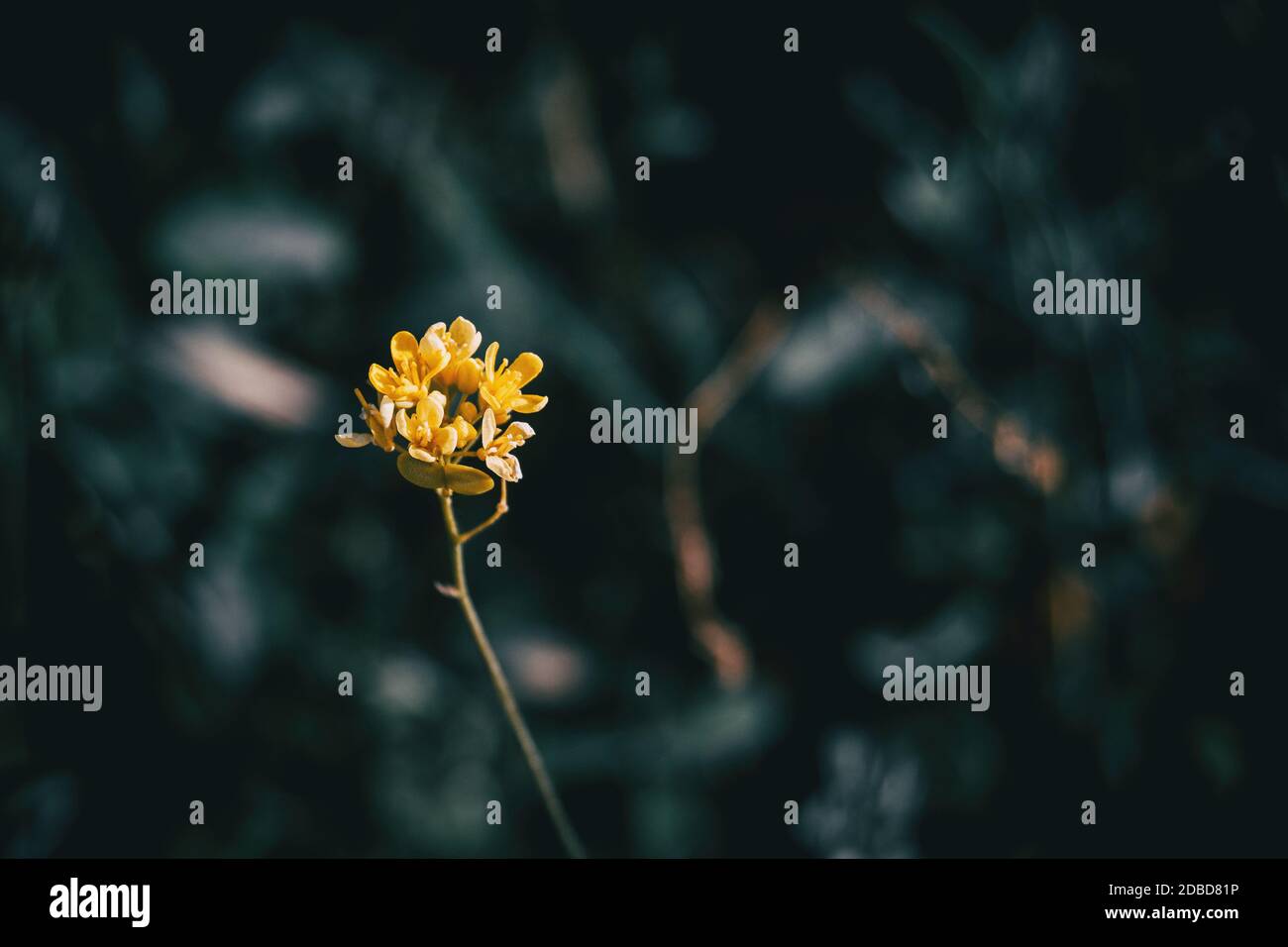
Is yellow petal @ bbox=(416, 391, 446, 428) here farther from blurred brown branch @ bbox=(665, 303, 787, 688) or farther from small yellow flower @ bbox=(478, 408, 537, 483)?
blurred brown branch @ bbox=(665, 303, 787, 688)

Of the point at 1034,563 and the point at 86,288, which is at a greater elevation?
the point at 86,288

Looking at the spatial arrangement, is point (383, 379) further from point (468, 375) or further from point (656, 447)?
point (656, 447)

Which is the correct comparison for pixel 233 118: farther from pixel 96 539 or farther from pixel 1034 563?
pixel 1034 563

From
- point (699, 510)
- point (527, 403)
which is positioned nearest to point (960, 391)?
point (699, 510)

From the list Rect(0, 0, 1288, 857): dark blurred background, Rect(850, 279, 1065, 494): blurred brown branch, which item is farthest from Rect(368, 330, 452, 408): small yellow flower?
Rect(850, 279, 1065, 494): blurred brown branch

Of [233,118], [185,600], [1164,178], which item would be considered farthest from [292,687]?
[1164,178]
